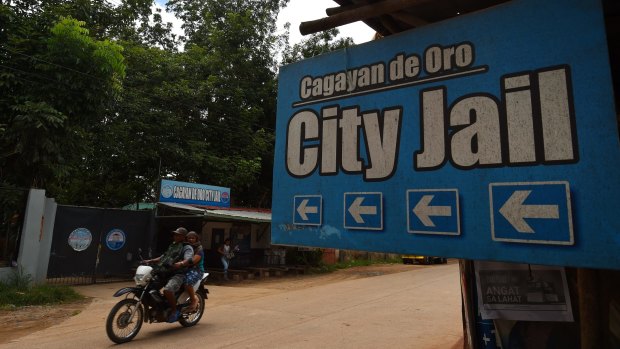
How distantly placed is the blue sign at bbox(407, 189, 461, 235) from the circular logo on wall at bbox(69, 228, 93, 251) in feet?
38.7

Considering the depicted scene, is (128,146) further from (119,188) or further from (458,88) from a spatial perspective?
(458,88)

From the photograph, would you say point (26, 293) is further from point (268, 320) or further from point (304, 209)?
point (304, 209)

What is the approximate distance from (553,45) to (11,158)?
1293 cm

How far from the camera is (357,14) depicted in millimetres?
2283

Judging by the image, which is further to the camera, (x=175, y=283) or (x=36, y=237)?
(x=36, y=237)

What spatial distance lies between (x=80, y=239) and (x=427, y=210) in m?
12.0

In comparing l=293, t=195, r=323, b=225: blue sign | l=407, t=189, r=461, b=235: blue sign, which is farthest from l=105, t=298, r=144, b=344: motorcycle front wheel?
l=407, t=189, r=461, b=235: blue sign

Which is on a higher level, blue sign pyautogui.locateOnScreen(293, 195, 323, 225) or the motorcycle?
blue sign pyautogui.locateOnScreen(293, 195, 323, 225)

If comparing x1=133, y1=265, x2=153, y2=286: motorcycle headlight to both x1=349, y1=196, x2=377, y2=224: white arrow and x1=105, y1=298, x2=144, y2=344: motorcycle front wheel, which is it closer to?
x1=105, y1=298, x2=144, y2=344: motorcycle front wheel

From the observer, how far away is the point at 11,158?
425 inches

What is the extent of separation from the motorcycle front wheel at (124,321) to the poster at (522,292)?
204 inches

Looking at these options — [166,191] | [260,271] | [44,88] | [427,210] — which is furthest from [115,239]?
[427,210]

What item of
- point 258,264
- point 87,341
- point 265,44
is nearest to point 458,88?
point 87,341

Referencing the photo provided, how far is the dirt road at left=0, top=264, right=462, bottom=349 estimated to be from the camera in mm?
5926
